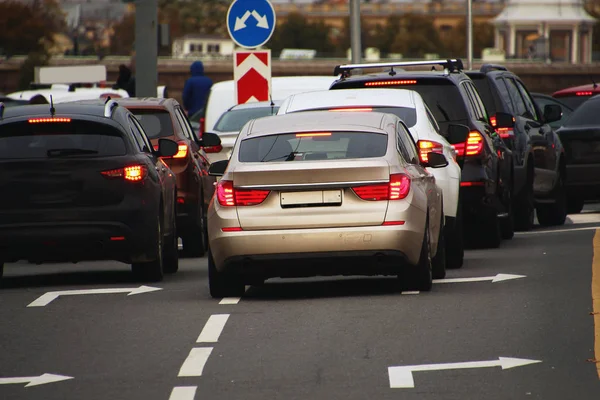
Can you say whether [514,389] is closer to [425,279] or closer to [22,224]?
[425,279]

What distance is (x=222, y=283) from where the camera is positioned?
1308 cm

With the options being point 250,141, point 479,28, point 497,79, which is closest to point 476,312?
point 250,141

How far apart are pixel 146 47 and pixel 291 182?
12659mm

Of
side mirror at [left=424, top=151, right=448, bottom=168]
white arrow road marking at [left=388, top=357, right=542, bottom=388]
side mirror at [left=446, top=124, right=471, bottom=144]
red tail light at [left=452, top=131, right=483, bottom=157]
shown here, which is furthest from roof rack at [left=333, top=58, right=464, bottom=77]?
white arrow road marking at [left=388, top=357, right=542, bottom=388]

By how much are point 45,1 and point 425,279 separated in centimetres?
15449

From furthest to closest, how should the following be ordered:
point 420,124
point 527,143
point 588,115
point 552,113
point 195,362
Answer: point 588,115 < point 552,113 < point 527,143 < point 420,124 < point 195,362

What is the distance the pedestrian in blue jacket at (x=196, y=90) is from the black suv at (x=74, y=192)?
16.5 metres

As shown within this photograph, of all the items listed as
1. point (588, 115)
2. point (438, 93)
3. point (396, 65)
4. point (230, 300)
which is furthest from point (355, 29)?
point (230, 300)

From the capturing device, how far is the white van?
86.4ft

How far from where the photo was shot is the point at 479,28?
189625 mm

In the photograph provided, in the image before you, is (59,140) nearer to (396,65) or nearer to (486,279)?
(486,279)

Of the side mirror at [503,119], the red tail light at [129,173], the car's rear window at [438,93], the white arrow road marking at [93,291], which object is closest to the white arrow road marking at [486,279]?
the white arrow road marking at [93,291]

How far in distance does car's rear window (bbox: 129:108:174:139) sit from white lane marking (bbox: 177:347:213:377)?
8.01m

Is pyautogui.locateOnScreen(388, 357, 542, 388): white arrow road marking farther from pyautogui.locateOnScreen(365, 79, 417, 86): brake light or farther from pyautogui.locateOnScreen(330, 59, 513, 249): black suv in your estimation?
pyautogui.locateOnScreen(365, 79, 417, 86): brake light
